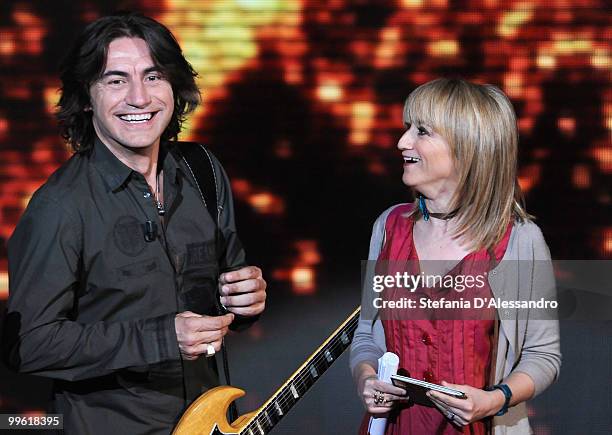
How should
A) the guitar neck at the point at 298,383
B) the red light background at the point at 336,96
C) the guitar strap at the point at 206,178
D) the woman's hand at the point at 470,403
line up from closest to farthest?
the woman's hand at the point at 470,403, the guitar strap at the point at 206,178, the guitar neck at the point at 298,383, the red light background at the point at 336,96

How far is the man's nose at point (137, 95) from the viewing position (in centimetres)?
225

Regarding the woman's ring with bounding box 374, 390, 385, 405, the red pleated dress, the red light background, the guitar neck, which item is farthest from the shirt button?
the red light background

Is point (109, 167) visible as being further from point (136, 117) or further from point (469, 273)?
point (469, 273)

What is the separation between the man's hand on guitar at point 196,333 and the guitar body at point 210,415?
0.67 ft

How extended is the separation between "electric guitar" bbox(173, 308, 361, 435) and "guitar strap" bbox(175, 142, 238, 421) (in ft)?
0.19

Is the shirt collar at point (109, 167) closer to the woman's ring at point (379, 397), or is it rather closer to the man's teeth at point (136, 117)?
the man's teeth at point (136, 117)

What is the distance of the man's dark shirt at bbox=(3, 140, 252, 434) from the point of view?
2.11m

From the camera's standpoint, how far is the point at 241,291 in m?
2.35

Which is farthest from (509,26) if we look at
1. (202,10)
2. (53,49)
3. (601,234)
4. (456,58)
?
(53,49)

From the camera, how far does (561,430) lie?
3795mm

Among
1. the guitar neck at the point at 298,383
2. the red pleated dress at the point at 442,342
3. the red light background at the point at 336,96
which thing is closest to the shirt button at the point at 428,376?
the red pleated dress at the point at 442,342

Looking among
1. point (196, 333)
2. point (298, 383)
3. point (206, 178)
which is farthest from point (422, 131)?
point (298, 383)

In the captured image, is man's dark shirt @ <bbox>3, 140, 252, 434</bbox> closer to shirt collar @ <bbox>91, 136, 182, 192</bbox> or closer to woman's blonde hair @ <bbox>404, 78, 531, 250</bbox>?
shirt collar @ <bbox>91, 136, 182, 192</bbox>

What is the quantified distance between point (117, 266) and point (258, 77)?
5.47 ft
